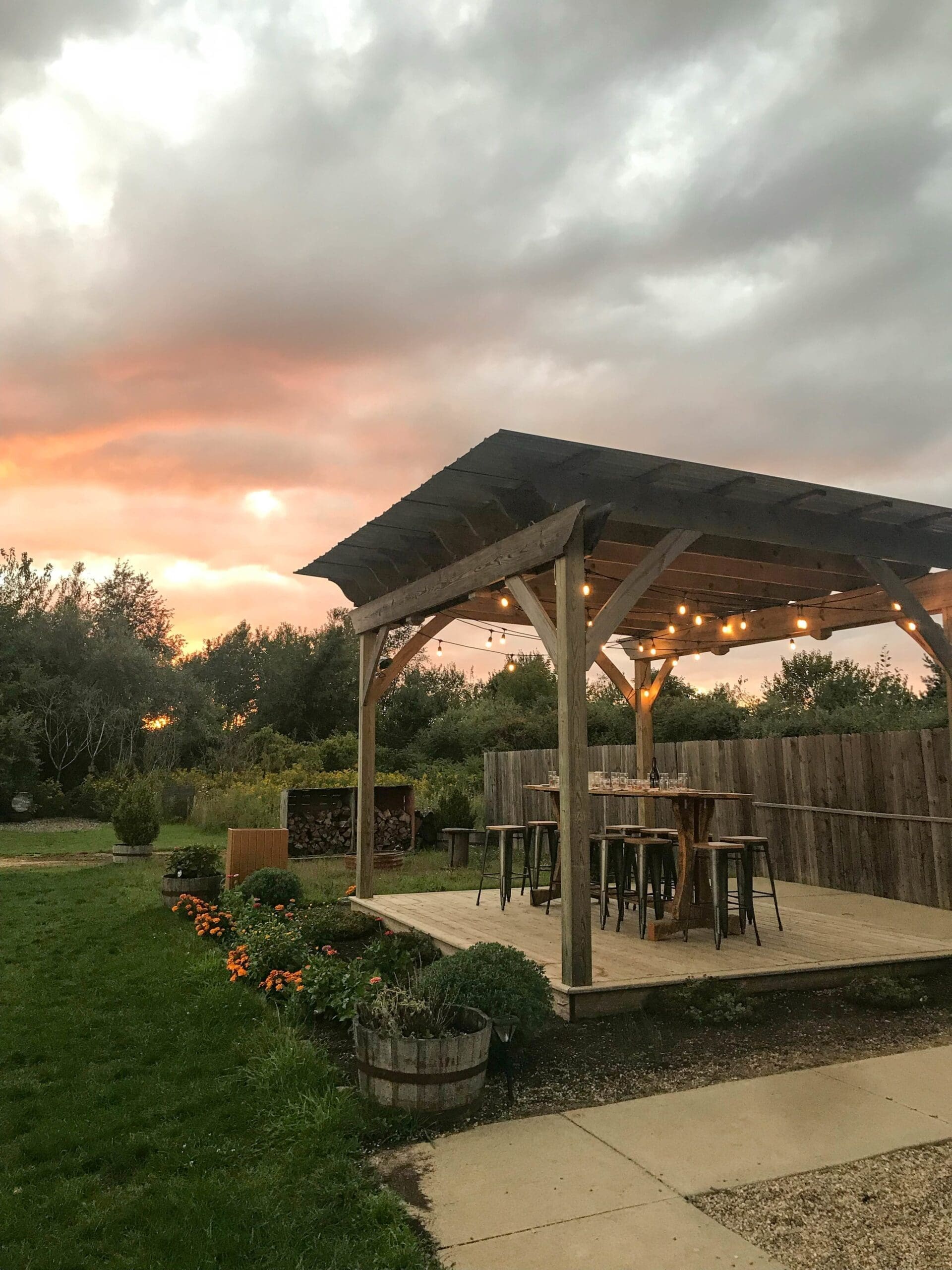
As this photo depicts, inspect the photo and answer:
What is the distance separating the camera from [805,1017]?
15.0ft

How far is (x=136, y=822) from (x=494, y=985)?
888 centimetres

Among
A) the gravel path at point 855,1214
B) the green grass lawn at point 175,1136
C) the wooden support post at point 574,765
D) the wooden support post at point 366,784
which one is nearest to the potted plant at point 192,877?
the wooden support post at point 366,784

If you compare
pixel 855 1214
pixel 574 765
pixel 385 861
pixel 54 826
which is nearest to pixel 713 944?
pixel 574 765

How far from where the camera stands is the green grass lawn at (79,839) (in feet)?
44.2

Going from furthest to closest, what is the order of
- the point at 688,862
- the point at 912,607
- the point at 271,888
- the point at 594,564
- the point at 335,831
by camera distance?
the point at 335,831
the point at 594,564
the point at 271,888
the point at 912,607
the point at 688,862

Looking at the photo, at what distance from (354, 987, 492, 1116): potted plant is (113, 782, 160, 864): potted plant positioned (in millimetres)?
8715

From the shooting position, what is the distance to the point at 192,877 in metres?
8.09

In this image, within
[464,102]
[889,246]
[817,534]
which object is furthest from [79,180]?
[889,246]

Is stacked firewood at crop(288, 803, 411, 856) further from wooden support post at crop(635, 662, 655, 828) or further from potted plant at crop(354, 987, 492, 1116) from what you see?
potted plant at crop(354, 987, 492, 1116)

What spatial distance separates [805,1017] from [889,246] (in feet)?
24.4

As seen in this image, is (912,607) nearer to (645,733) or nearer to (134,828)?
(645,733)

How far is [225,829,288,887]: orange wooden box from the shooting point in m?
8.34

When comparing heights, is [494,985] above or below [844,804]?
below

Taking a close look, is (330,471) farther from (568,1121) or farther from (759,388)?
(568,1121)
